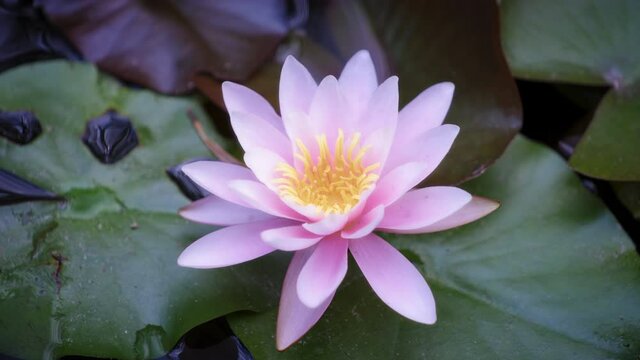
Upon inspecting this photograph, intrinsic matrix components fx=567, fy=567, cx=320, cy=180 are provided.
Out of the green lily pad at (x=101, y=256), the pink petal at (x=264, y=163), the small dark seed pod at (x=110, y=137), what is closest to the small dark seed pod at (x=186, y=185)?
the green lily pad at (x=101, y=256)

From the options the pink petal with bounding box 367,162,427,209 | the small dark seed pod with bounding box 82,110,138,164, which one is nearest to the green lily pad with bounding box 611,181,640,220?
the pink petal with bounding box 367,162,427,209

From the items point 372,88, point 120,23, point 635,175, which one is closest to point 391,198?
point 372,88

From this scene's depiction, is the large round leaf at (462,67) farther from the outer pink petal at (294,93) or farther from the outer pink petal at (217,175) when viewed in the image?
the outer pink petal at (217,175)

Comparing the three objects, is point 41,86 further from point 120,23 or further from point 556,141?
point 556,141

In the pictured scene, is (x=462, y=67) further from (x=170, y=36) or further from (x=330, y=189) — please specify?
(x=170, y=36)

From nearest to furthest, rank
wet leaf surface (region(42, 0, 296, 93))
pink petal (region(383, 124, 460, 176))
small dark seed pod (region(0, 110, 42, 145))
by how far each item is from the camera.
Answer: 1. pink petal (region(383, 124, 460, 176))
2. small dark seed pod (region(0, 110, 42, 145))
3. wet leaf surface (region(42, 0, 296, 93))

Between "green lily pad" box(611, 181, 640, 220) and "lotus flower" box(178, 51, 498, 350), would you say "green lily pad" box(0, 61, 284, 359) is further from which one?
"green lily pad" box(611, 181, 640, 220)
